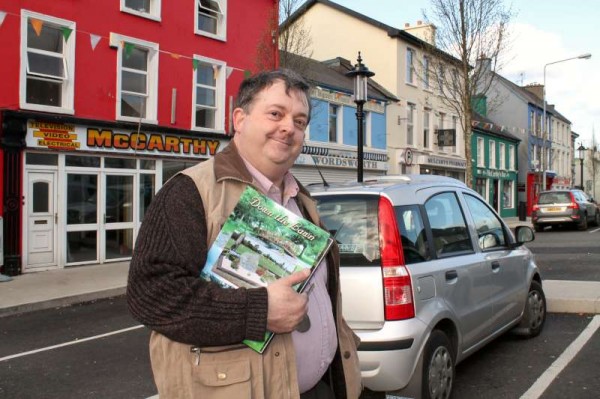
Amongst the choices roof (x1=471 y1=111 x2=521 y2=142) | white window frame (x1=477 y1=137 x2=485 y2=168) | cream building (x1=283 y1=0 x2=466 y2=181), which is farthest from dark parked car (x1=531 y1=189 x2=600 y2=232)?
white window frame (x1=477 y1=137 x2=485 y2=168)

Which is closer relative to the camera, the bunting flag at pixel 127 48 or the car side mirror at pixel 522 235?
the car side mirror at pixel 522 235

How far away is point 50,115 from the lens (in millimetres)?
12188

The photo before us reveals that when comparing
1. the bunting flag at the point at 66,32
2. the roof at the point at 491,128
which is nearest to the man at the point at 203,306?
the bunting flag at the point at 66,32

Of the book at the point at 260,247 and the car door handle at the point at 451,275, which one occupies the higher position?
the book at the point at 260,247

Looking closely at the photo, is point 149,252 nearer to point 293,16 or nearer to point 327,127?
point 293,16

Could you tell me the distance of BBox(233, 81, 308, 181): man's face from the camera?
1.87 m

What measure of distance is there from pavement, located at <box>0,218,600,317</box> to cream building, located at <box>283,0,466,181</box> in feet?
55.6

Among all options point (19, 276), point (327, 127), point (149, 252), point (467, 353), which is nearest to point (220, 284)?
point (149, 252)

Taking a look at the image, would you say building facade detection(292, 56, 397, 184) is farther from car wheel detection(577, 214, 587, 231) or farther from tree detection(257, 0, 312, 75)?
car wheel detection(577, 214, 587, 231)

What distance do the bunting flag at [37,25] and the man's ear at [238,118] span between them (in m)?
12.2

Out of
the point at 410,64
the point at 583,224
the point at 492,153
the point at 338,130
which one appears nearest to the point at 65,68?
the point at 338,130

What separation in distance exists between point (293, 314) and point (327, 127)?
20682 mm

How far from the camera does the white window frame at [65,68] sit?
39.0 feet

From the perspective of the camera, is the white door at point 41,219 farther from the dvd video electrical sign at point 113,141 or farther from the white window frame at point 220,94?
the white window frame at point 220,94
